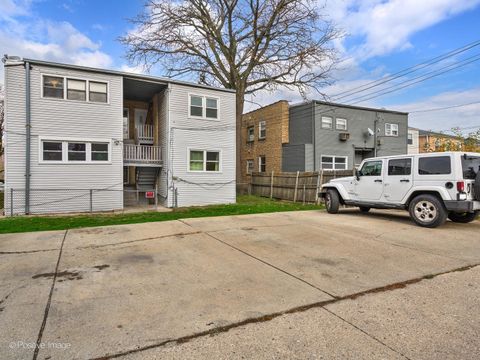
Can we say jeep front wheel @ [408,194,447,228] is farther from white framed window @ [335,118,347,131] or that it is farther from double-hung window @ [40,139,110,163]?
white framed window @ [335,118,347,131]

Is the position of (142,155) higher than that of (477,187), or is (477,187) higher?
(142,155)

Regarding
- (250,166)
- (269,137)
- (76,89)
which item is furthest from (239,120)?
(76,89)

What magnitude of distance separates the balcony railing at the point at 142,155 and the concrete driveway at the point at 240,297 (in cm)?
809

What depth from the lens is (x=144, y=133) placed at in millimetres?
16359

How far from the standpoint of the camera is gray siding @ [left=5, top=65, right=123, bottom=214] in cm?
1134

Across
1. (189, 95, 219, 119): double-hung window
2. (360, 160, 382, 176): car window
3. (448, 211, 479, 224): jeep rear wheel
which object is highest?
(189, 95, 219, 119): double-hung window

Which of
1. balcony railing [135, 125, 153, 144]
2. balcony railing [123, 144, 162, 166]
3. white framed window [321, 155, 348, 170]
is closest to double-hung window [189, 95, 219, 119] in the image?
balcony railing [123, 144, 162, 166]

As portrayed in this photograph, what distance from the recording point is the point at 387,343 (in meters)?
2.50

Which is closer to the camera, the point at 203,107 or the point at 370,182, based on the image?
the point at 370,182

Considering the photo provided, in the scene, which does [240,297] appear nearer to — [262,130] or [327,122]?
[327,122]

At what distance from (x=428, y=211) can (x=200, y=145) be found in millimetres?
10259

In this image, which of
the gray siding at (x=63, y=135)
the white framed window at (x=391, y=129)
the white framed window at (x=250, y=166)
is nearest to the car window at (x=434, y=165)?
the gray siding at (x=63, y=135)

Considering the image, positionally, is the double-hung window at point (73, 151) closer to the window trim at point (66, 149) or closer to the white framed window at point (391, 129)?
the window trim at point (66, 149)

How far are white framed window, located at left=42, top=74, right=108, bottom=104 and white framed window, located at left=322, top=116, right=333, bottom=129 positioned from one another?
1481 cm
